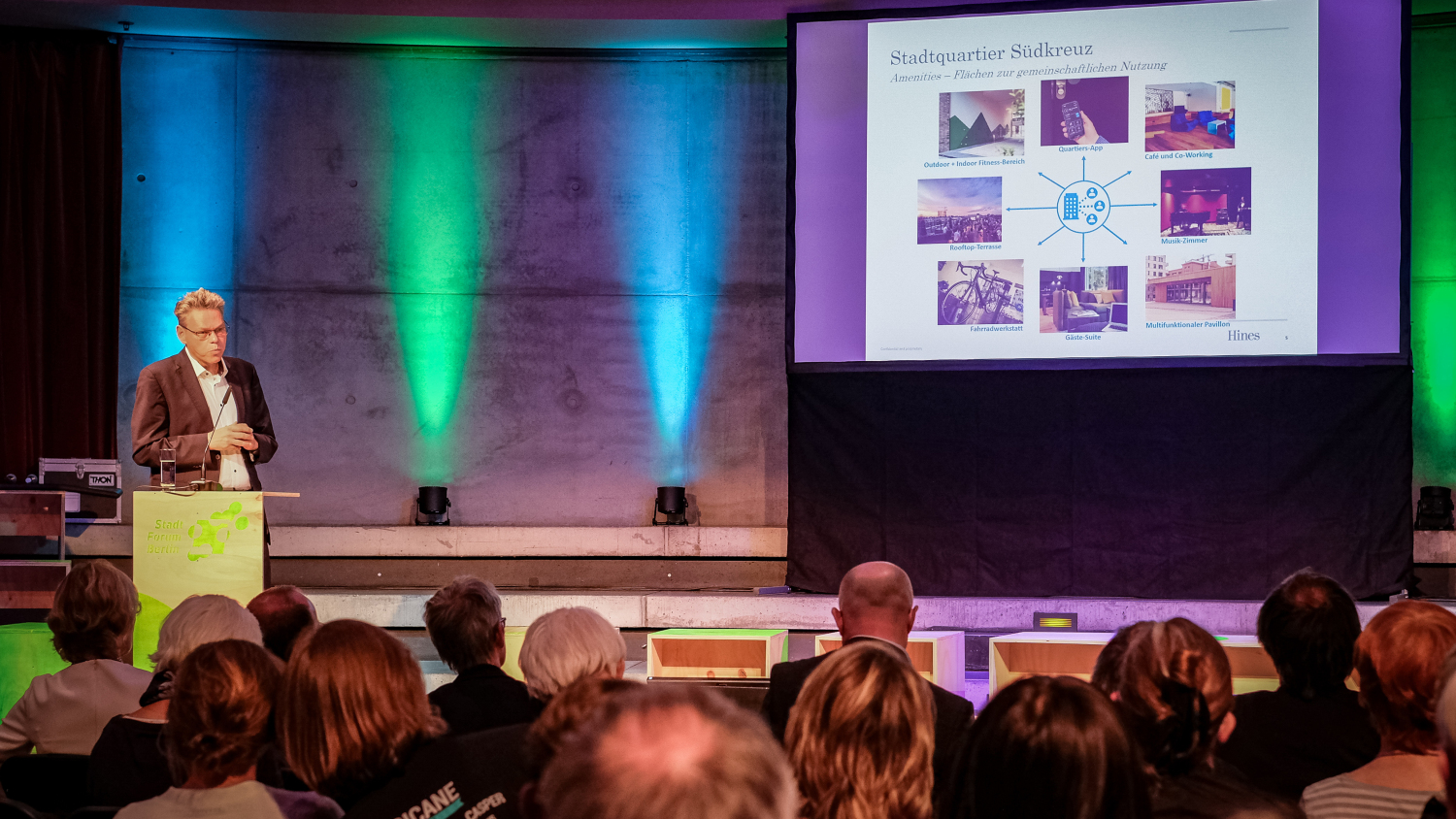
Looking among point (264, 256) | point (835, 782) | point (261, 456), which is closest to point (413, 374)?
point (264, 256)

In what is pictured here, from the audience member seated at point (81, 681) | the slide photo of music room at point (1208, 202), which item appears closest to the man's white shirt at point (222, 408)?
the audience member seated at point (81, 681)

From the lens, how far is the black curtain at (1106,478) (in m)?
6.01

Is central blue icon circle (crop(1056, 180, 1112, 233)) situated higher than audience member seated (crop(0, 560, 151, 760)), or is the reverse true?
central blue icon circle (crop(1056, 180, 1112, 233))

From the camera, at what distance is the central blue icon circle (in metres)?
6.11

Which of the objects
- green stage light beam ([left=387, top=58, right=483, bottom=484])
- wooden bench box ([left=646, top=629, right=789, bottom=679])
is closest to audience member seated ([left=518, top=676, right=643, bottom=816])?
wooden bench box ([left=646, top=629, right=789, bottom=679])

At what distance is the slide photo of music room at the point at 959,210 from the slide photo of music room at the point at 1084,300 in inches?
15.0

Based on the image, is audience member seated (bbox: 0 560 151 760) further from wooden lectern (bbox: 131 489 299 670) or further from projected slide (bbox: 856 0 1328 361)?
projected slide (bbox: 856 0 1328 361)

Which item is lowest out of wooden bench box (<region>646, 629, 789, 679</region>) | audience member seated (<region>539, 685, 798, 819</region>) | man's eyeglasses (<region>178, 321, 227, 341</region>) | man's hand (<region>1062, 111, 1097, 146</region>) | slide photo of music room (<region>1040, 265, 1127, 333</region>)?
wooden bench box (<region>646, 629, 789, 679</region>)

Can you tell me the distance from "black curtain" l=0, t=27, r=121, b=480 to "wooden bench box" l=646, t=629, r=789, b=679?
3816 millimetres

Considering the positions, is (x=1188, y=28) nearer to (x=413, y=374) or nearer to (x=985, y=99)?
(x=985, y=99)

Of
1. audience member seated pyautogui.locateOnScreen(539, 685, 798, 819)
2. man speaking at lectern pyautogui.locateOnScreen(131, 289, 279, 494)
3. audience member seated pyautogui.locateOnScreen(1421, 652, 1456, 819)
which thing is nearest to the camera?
audience member seated pyautogui.locateOnScreen(539, 685, 798, 819)

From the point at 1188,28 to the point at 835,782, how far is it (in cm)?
547

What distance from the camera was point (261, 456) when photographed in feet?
15.2

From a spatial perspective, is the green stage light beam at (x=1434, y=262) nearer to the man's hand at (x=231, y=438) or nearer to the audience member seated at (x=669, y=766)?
the man's hand at (x=231, y=438)
